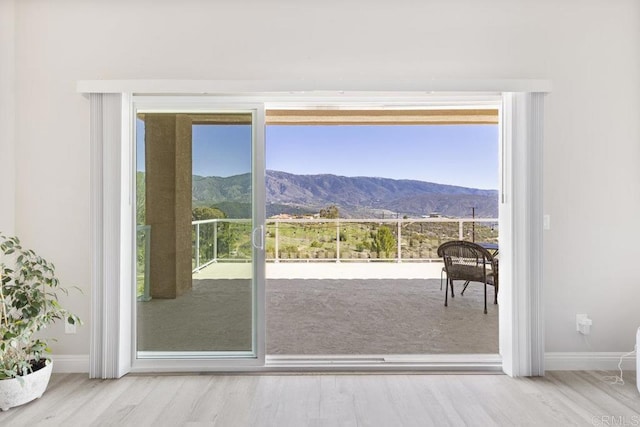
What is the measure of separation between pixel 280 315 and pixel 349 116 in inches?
98.6

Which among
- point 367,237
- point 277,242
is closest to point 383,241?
point 367,237

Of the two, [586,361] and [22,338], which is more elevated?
[22,338]

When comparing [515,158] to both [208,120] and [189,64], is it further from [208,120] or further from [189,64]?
[189,64]

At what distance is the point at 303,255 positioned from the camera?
7.23 m

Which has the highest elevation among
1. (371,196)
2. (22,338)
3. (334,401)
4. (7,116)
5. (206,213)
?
(7,116)

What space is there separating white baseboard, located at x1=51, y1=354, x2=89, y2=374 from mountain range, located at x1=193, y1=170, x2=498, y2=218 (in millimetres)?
4701

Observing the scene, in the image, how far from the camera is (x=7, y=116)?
274cm

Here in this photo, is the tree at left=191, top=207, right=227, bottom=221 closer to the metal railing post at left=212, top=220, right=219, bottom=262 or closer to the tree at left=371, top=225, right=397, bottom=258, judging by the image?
the metal railing post at left=212, top=220, right=219, bottom=262

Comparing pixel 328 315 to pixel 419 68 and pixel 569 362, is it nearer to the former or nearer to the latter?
pixel 569 362

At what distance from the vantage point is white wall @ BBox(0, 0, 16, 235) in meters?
2.71

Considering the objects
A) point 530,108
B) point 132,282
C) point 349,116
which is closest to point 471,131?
point 349,116

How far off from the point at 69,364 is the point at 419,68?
11.0 ft

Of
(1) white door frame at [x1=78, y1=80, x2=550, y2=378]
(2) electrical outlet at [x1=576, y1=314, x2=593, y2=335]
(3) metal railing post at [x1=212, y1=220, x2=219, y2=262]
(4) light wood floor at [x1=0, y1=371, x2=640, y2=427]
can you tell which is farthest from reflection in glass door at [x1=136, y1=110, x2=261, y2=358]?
(2) electrical outlet at [x1=576, y1=314, x2=593, y2=335]

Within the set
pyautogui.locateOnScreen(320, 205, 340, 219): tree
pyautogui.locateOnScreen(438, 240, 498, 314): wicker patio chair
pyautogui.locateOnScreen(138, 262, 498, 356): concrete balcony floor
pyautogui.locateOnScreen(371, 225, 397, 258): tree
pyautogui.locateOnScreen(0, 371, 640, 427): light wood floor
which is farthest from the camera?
pyautogui.locateOnScreen(320, 205, 340, 219): tree
